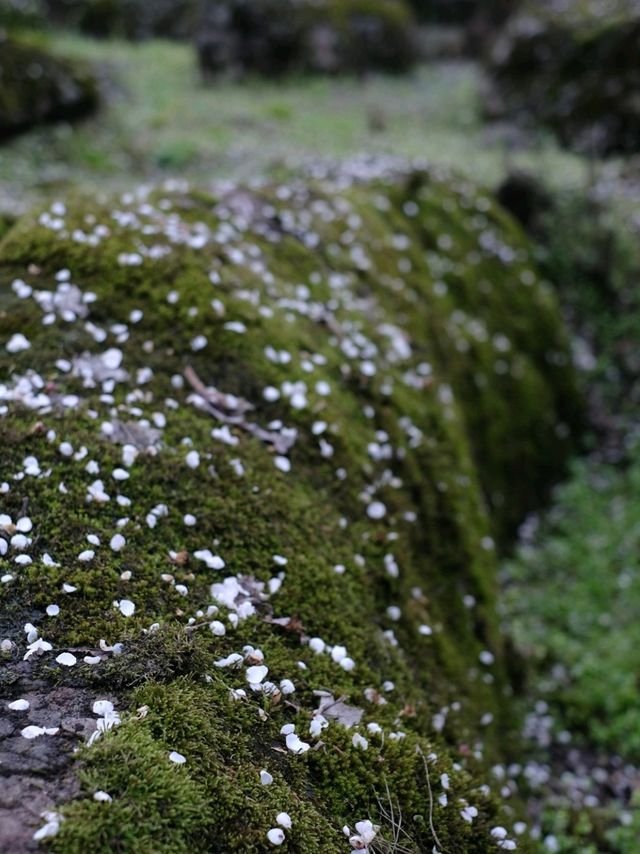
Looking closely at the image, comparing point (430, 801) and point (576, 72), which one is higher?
point (576, 72)

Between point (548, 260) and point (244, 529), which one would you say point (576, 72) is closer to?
point (548, 260)

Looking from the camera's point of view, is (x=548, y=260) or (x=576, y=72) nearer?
(x=548, y=260)

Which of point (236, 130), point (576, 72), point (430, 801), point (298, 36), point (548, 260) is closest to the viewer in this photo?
point (430, 801)

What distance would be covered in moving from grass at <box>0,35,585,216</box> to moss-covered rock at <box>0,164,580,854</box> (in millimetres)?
3740

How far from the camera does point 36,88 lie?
11156 millimetres

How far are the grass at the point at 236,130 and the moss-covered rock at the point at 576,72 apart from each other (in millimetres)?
629

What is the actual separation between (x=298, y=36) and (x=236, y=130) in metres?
5.53

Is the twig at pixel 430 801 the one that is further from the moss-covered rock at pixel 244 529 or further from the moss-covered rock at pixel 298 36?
the moss-covered rock at pixel 298 36

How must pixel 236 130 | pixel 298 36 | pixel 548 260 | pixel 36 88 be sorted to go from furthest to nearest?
pixel 298 36 < pixel 236 130 < pixel 36 88 < pixel 548 260

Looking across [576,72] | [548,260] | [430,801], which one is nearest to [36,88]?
[548,260]

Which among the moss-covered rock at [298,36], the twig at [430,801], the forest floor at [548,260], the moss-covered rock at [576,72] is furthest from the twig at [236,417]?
the moss-covered rock at [298,36]

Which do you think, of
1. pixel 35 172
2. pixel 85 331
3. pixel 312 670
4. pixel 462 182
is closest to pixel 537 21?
pixel 462 182

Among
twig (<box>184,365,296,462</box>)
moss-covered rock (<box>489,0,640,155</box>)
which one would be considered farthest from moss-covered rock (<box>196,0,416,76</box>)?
twig (<box>184,365,296,462</box>)

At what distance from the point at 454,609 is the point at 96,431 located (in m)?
2.85
